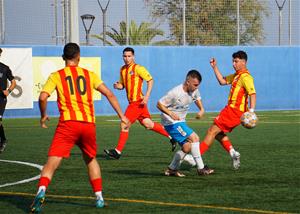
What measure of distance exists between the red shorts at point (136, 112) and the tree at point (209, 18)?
18.2m

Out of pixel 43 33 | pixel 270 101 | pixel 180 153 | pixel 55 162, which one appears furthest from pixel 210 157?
pixel 270 101

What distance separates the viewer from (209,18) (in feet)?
118

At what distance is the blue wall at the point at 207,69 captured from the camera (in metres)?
33.4

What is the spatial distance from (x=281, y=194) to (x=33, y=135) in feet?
42.5

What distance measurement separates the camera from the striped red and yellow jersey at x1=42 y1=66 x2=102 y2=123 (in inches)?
403

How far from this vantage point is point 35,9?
107 ft

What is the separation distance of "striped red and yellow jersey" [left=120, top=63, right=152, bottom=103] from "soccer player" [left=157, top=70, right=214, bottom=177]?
384 cm

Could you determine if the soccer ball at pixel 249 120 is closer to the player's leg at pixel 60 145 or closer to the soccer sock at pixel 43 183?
the player's leg at pixel 60 145

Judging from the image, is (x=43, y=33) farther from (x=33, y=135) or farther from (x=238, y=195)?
(x=238, y=195)

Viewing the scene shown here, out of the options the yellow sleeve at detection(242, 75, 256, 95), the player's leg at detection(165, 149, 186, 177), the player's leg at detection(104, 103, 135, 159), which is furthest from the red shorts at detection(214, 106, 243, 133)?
the player's leg at detection(104, 103, 135, 159)

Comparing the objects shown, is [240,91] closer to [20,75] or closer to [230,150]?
[230,150]

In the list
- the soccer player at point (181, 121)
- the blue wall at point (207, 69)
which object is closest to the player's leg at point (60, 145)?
the soccer player at point (181, 121)

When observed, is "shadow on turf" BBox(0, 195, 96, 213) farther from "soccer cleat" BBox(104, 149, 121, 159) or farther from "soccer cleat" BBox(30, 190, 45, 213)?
"soccer cleat" BBox(104, 149, 121, 159)

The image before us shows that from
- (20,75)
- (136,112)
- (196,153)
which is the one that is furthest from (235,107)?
(20,75)
